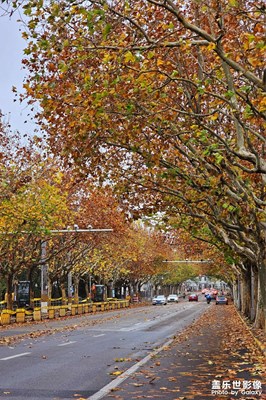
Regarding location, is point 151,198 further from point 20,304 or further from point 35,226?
point 20,304

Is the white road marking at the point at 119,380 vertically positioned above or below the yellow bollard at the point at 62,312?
above

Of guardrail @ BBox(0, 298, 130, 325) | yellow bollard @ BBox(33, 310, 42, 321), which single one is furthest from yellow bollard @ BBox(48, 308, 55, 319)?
yellow bollard @ BBox(33, 310, 42, 321)

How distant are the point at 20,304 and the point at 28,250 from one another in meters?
14.6

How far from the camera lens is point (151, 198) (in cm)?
2150

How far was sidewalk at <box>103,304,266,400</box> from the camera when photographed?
959 centimetres

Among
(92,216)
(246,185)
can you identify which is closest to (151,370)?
(246,185)

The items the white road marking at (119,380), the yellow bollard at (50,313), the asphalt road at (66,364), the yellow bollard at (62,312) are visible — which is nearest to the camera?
the white road marking at (119,380)

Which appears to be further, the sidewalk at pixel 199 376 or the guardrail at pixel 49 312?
the guardrail at pixel 49 312

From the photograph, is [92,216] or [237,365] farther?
[92,216]

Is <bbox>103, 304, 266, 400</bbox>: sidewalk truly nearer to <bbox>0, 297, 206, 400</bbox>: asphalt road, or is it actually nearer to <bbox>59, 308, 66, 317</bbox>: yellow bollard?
<bbox>0, 297, 206, 400</bbox>: asphalt road

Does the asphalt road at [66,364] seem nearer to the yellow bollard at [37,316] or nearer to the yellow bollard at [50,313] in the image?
the yellow bollard at [37,316]

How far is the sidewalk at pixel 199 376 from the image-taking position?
959 cm

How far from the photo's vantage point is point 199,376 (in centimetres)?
1164

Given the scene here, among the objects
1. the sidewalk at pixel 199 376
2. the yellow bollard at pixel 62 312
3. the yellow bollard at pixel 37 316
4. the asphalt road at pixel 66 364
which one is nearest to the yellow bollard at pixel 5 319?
the yellow bollard at pixel 37 316
